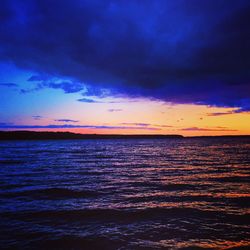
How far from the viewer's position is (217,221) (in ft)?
40.6

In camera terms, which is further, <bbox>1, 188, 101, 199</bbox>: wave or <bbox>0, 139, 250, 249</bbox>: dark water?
<bbox>1, 188, 101, 199</bbox>: wave

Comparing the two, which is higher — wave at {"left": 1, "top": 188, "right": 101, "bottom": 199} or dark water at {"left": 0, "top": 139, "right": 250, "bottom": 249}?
dark water at {"left": 0, "top": 139, "right": 250, "bottom": 249}

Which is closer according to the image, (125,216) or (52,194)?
(125,216)

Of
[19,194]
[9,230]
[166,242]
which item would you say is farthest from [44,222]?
[19,194]

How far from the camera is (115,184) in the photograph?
885 inches

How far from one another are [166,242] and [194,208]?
525cm

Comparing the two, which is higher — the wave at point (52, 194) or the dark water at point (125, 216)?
the dark water at point (125, 216)

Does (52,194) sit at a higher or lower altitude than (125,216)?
lower

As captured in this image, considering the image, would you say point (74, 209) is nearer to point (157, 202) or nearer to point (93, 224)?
point (93, 224)

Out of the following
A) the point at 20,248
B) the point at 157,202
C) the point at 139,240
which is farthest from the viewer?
the point at 157,202

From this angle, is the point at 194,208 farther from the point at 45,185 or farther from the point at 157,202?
the point at 45,185

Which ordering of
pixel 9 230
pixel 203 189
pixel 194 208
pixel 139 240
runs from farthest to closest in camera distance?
pixel 203 189
pixel 194 208
pixel 9 230
pixel 139 240

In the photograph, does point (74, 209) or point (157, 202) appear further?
point (157, 202)

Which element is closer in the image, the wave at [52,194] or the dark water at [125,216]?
the dark water at [125,216]
